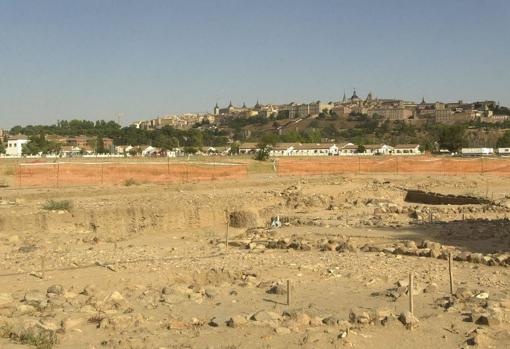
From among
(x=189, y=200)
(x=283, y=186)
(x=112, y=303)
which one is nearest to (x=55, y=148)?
(x=283, y=186)

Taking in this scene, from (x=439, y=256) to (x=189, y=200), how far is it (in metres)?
14.4

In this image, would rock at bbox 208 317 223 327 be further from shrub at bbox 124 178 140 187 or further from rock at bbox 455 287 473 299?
shrub at bbox 124 178 140 187

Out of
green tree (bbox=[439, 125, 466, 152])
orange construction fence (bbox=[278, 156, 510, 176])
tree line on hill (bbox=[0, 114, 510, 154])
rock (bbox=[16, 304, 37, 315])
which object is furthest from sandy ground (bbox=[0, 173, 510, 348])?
tree line on hill (bbox=[0, 114, 510, 154])

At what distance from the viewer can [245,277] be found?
12922 millimetres

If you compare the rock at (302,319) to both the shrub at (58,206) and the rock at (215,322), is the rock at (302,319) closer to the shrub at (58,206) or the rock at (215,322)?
the rock at (215,322)

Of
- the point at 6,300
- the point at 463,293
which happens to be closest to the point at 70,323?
the point at 6,300

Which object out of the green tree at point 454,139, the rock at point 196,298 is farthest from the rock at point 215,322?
the green tree at point 454,139

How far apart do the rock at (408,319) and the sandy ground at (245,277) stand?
0.03 metres

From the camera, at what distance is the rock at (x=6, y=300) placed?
10.3 meters

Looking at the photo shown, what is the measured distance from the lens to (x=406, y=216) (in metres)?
24.5

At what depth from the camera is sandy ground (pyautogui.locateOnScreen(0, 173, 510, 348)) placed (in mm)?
9125

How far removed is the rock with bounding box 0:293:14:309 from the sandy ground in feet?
0.20

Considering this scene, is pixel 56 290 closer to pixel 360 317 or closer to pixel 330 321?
pixel 330 321

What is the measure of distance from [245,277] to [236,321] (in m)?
3.47
